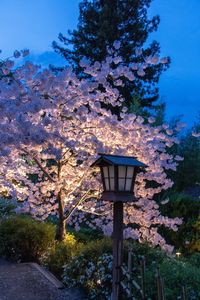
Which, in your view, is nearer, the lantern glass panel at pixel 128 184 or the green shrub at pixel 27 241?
the lantern glass panel at pixel 128 184

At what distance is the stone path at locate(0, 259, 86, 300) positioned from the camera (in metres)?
5.31

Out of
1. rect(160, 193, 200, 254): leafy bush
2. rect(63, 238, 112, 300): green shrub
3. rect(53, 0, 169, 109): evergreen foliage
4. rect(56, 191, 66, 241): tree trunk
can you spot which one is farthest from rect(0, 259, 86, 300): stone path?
rect(53, 0, 169, 109): evergreen foliage

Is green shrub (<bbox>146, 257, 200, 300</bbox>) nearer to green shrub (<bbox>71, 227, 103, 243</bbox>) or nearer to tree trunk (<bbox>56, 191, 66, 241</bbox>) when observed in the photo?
tree trunk (<bbox>56, 191, 66, 241</bbox>)

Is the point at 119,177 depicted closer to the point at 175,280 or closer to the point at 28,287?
the point at 175,280

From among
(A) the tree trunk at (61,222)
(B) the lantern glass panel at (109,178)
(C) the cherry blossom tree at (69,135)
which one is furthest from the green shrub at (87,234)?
(B) the lantern glass panel at (109,178)

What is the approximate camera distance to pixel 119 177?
3.94 metres

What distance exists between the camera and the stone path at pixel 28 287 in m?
5.31

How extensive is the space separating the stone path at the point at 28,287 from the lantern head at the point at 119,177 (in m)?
2.13

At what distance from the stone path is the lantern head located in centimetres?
213

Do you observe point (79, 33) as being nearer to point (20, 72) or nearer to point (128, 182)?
point (20, 72)

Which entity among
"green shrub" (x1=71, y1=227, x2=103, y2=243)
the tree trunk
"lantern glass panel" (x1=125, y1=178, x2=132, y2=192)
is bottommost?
"green shrub" (x1=71, y1=227, x2=103, y2=243)

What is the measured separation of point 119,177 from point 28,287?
2.90m

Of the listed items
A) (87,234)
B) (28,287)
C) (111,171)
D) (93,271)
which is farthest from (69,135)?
(87,234)

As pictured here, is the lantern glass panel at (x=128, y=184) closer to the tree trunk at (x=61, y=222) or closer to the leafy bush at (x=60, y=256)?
the leafy bush at (x=60, y=256)
